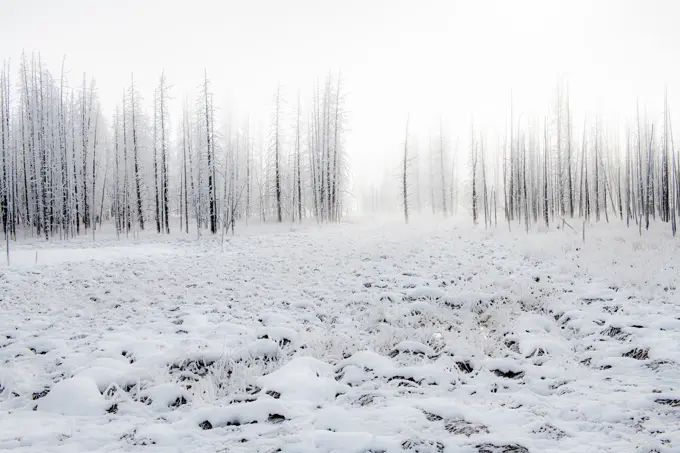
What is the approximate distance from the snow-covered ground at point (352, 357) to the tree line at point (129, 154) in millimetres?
15238

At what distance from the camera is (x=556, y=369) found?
15.6 ft

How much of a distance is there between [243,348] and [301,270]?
232 inches

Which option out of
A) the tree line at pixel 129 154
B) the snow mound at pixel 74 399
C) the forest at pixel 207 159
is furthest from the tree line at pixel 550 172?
the snow mound at pixel 74 399

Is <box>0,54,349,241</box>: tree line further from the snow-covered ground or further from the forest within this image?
the snow-covered ground

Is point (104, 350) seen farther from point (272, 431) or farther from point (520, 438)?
point (520, 438)

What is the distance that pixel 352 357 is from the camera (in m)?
5.41

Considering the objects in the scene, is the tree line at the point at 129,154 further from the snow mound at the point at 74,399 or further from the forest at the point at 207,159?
the snow mound at the point at 74,399

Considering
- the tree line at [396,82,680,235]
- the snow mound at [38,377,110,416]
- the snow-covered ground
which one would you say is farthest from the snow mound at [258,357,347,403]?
the tree line at [396,82,680,235]

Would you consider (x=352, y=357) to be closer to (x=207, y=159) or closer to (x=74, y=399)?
(x=74, y=399)

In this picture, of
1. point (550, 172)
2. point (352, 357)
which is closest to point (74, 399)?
point (352, 357)

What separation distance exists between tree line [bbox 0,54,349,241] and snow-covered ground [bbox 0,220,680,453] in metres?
15.2

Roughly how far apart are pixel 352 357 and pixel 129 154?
124 ft

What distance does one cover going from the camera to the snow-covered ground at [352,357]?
349cm

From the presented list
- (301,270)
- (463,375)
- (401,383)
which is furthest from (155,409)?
(301,270)
